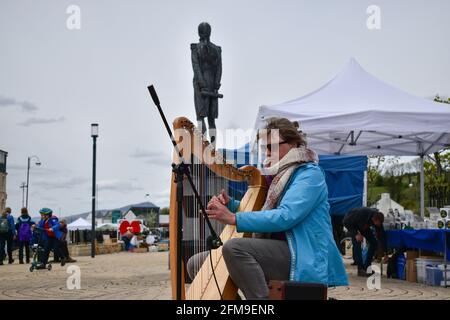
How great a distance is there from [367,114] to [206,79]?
3.61 m

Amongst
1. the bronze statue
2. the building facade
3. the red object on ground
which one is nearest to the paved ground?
the bronze statue

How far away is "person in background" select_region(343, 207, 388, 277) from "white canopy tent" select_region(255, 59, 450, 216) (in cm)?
149

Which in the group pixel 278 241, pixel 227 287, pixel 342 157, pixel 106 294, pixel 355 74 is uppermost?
pixel 355 74

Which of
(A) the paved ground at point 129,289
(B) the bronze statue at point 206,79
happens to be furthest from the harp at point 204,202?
(B) the bronze statue at point 206,79

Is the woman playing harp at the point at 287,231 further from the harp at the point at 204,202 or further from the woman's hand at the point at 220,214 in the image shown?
the harp at the point at 204,202

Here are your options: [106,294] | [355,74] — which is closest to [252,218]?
[106,294]

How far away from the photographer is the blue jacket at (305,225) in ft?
12.0

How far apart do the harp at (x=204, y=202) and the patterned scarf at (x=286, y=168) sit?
34 centimetres

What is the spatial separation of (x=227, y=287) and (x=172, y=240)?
1.45 ft

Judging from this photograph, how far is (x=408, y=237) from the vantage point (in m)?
10.6

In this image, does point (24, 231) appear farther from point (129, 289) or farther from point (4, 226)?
point (129, 289)

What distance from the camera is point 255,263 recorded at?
146 inches
